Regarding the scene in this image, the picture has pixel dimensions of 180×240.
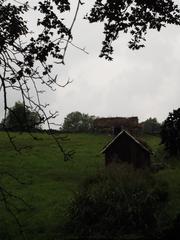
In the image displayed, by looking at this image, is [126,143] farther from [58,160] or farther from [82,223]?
[82,223]

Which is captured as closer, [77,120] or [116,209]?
[116,209]

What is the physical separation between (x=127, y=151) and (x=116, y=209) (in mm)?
20361

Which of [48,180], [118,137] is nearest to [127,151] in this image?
[118,137]

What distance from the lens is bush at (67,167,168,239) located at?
37.1 metres

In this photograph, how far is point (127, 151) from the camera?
190 ft

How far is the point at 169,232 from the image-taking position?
10109 millimetres

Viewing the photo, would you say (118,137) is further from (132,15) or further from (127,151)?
(132,15)

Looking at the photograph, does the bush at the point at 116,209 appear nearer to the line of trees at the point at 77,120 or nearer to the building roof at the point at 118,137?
the building roof at the point at 118,137

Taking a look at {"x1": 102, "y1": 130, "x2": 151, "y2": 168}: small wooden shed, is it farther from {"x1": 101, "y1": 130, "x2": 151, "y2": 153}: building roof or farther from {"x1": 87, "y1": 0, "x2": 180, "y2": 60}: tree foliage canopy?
{"x1": 87, "y1": 0, "x2": 180, "y2": 60}: tree foliage canopy

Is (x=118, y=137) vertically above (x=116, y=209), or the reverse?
(x=118, y=137)

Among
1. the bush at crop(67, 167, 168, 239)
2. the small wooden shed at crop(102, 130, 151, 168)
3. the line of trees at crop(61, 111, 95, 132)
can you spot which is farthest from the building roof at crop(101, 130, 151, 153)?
the line of trees at crop(61, 111, 95, 132)

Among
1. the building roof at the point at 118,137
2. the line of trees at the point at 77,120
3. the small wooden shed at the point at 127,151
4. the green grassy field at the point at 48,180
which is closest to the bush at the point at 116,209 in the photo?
the green grassy field at the point at 48,180

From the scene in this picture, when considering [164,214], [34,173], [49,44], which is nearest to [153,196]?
[164,214]

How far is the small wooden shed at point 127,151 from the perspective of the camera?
57688 mm
